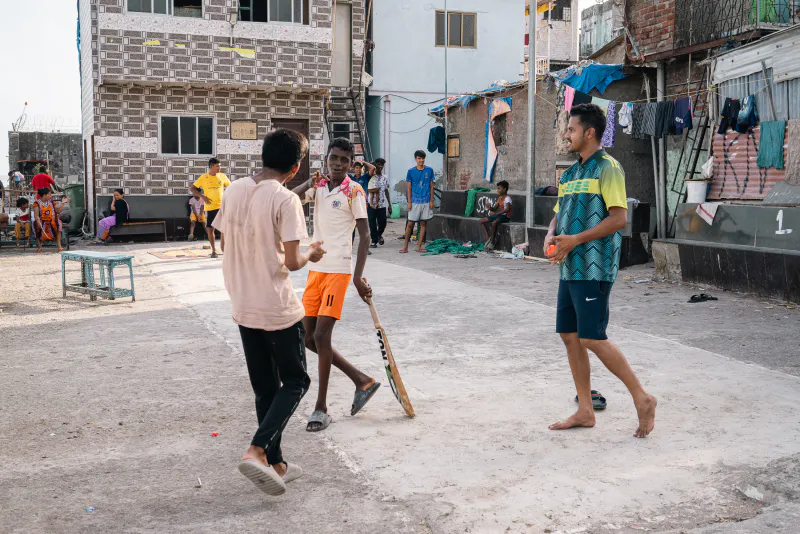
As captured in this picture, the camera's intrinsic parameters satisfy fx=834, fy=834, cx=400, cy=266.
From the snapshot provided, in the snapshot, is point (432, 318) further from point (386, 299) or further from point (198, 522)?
point (198, 522)

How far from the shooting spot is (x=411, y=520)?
142 inches

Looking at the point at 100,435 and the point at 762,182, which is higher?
the point at 762,182

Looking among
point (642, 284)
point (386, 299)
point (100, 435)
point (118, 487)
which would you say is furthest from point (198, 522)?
point (642, 284)

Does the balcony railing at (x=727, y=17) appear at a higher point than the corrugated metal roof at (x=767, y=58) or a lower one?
higher

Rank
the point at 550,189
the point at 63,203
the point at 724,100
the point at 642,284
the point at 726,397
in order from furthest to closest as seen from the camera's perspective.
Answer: the point at 63,203 → the point at 550,189 → the point at 724,100 → the point at 642,284 → the point at 726,397

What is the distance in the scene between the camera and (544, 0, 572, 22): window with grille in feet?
116

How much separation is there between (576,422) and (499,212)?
12249mm

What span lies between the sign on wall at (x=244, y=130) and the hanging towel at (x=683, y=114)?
39.8 feet

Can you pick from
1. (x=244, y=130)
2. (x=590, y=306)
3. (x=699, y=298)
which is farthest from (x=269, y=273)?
(x=244, y=130)

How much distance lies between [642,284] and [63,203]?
46.8 ft

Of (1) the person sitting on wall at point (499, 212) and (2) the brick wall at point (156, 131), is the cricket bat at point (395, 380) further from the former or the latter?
(2) the brick wall at point (156, 131)

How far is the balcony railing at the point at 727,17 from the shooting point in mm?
12844

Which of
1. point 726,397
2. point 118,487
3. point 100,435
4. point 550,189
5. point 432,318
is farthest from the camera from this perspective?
point 550,189

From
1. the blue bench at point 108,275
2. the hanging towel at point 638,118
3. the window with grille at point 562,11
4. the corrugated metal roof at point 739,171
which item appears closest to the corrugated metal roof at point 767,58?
the corrugated metal roof at point 739,171
